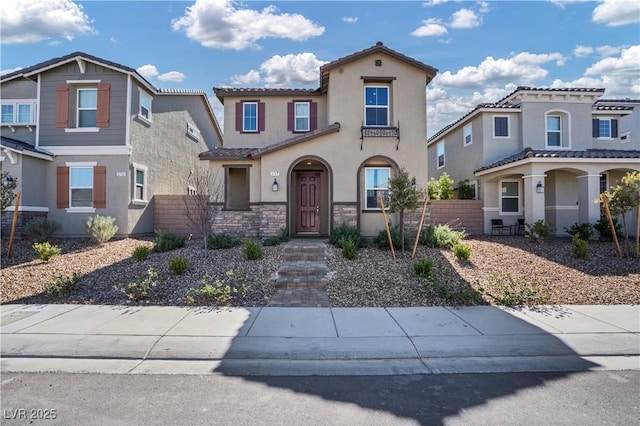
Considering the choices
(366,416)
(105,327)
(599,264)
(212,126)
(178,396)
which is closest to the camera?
(366,416)

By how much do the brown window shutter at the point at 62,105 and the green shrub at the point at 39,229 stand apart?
4049 mm

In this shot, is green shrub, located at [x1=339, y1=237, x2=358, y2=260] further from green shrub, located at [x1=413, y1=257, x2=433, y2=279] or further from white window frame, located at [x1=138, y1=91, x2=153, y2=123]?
white window frame, located at [x1=138, y1=91, x2=153, y2=123]

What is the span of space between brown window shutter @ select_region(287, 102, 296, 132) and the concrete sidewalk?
33.0 ft

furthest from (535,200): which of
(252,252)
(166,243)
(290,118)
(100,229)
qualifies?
(100,229)

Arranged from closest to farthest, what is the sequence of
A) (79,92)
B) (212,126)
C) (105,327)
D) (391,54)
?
(105,327) → (391,54) → (79,92) → (212,126)

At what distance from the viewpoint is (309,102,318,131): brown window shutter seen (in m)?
15.6

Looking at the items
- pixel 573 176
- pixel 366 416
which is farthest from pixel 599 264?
pixel 366 416

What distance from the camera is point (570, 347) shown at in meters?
5.38

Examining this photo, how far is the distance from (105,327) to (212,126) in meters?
19.1

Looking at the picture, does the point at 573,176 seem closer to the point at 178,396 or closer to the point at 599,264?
the point at 599,264

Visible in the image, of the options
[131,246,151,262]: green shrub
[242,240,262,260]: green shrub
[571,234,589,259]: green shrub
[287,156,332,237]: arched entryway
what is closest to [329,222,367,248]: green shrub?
[287,156,332,237]: arched entryway

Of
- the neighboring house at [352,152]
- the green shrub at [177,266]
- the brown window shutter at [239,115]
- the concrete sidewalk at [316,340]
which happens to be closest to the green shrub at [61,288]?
the concrete sidewalk at [316,340]

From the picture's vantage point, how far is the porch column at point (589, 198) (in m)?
14.6

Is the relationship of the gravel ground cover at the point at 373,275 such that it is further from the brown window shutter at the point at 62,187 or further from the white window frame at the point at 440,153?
the white window frame at the point at 440,153
